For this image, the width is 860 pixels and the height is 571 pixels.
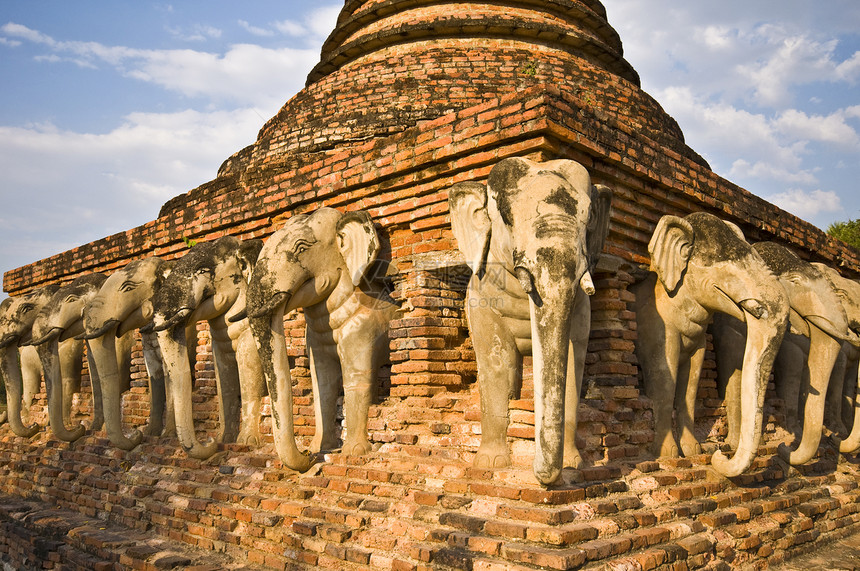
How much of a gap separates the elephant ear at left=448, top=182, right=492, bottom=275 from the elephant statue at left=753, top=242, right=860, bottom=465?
2.65 m

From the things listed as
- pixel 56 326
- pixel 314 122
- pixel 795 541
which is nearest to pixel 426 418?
pixel 795 541

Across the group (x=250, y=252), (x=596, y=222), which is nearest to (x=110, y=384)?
(x=250, y=252)

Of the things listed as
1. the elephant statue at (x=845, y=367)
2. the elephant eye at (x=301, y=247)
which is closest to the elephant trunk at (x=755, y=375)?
the elephant statue at (x=845, y=367)

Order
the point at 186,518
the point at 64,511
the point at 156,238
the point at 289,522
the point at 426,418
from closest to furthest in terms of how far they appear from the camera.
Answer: the point at 289,522, the point at 426,418, the point at 186,518, the point at 64,511, the point at 156,238

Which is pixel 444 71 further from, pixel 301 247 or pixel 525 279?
pixel 525 279

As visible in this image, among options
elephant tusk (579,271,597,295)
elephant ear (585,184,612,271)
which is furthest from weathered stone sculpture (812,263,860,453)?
elephant tusk (579,271,597,295)

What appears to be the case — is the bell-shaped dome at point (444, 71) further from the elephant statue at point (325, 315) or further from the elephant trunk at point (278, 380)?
the elephant trunk at point (278, 380)

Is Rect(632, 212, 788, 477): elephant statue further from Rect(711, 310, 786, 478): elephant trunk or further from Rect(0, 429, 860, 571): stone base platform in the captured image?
Rect(0, 429, 860, 571): stone base platform

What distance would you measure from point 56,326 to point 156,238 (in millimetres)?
1488

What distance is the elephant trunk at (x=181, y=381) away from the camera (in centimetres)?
566

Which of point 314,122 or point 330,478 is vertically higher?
point 314,122

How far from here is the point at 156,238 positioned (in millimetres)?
8109

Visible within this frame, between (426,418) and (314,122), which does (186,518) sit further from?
(314,122)

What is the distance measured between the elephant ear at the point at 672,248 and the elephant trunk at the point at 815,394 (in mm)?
1568
